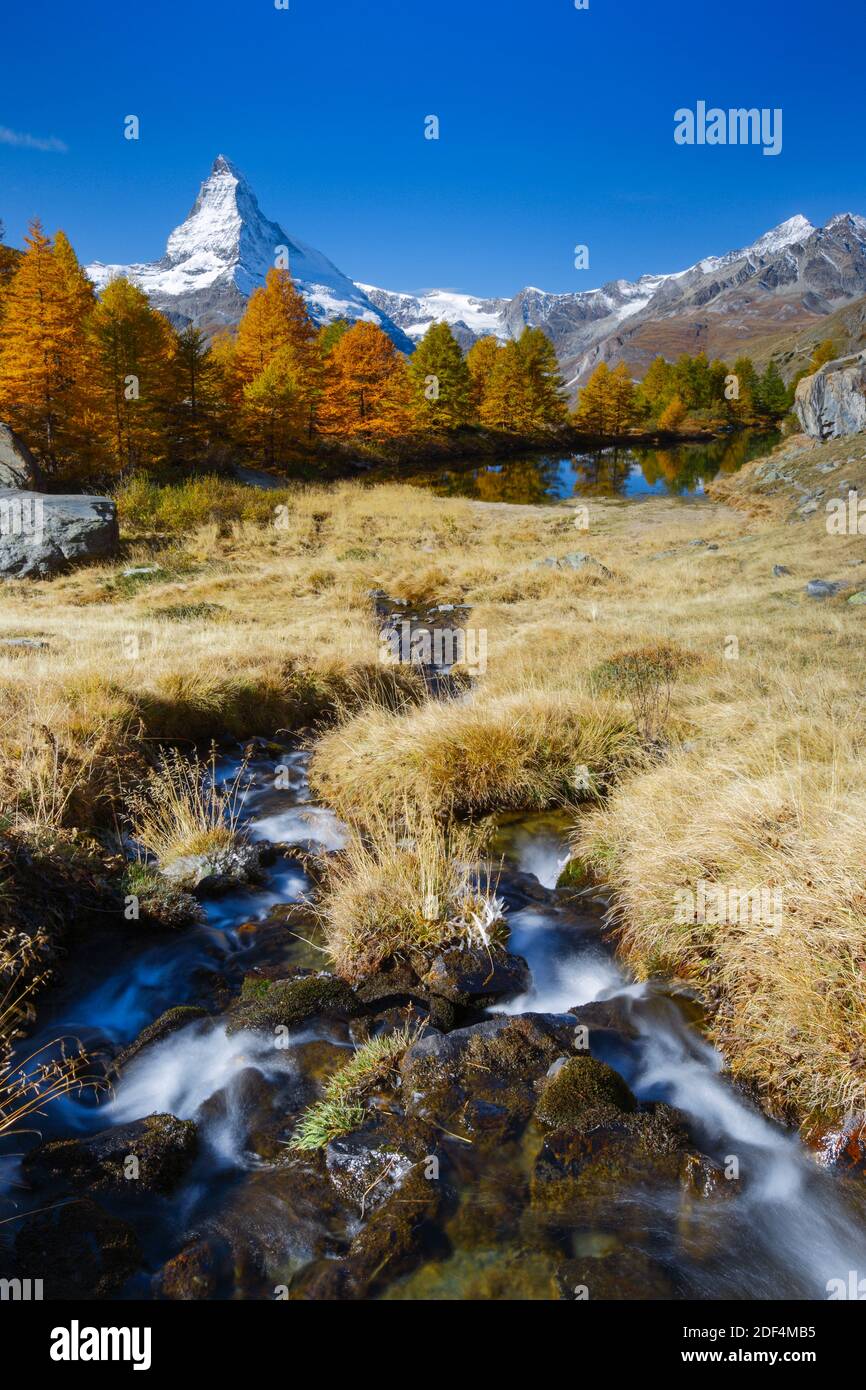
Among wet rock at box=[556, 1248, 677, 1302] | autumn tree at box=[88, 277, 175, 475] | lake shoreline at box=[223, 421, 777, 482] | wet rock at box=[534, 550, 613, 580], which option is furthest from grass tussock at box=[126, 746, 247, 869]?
lake shoreline at box=[223, 421, 777, 482]

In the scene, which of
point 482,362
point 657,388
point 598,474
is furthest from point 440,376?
point 657,388

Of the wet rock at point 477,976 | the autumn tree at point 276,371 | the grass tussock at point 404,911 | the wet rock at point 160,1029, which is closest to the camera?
the wet rock at point 160,1029

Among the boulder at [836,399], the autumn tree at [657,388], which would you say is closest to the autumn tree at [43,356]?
the boulder at [836,399]

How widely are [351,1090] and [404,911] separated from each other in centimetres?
146

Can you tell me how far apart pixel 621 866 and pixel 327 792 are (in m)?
3.64

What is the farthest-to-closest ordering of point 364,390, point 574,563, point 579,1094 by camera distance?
point 364,390 < point 574,563 < point 579,1094

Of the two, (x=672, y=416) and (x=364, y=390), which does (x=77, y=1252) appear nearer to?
(x=364, y=390)

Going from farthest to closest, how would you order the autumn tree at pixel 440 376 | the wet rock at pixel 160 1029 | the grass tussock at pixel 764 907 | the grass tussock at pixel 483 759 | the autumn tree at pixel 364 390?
the autumn tree at pixel 440 376, the autumn tree at pixel 364 390, the grass tussock at pixel 483 759, the wet rock at pixel 160 1029, the grass tussock at pixel 764 907

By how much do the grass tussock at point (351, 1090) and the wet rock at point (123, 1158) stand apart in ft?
2.07

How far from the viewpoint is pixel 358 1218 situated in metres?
3.57

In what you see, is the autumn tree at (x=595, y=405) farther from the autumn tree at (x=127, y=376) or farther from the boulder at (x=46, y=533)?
the boulder at (x=46, y=533)

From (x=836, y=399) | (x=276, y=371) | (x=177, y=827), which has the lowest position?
(x=177, y=827)

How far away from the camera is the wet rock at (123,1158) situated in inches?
146

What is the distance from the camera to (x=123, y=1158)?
3.85 metres
